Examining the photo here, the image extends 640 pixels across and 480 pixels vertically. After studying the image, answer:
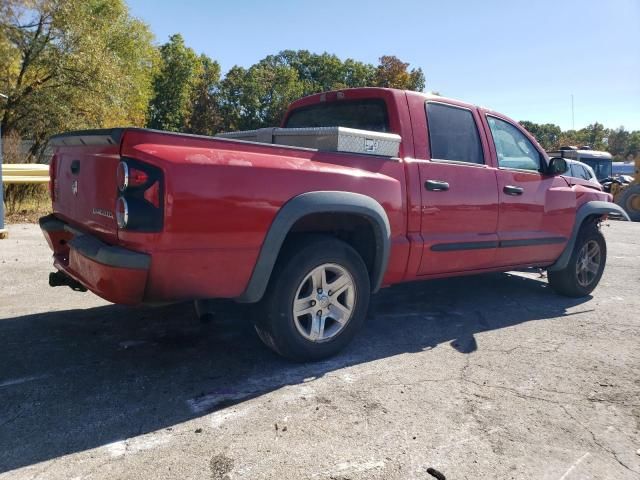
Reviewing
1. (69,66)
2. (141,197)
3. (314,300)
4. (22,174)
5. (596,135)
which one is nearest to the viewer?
(141,197)

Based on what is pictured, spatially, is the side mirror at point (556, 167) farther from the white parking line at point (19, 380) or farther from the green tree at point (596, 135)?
the green tree at point (596, 135)

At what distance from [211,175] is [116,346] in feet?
5.77

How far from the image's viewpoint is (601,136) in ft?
257

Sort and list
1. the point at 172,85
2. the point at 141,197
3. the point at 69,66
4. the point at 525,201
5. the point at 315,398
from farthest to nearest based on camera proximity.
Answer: the point at 172,85 → the point at 69,66 → the point at 525,201 → the point at 315,398 → the point at 141,197

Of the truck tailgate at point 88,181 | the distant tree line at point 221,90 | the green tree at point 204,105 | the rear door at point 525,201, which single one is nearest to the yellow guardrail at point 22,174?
the truck tailgate at point 88,181

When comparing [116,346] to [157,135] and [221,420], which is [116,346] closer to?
[221,420]

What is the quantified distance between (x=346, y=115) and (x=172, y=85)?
39.6 metres

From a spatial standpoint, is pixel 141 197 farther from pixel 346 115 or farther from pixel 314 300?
pixel 346 115

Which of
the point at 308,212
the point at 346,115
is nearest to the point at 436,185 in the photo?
the point at 346,115

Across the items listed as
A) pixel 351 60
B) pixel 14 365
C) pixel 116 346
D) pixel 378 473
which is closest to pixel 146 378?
pixel 116 346

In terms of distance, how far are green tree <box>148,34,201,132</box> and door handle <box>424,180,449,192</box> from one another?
3911 cm

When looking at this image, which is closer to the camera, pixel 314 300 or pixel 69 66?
pixel 314 300

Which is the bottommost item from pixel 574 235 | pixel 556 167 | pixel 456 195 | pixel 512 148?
pixel 574 235

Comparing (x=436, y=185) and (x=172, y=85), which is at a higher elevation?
(x=172, y=85)
